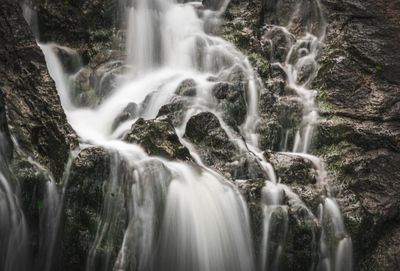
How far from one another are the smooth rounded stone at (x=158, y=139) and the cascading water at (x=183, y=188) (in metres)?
0.16

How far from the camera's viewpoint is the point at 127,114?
10.4m

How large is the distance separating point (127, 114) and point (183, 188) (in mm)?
3147

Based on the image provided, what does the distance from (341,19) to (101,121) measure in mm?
7115

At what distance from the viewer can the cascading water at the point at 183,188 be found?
717 centimetres

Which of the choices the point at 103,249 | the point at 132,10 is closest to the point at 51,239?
the point at 103,249

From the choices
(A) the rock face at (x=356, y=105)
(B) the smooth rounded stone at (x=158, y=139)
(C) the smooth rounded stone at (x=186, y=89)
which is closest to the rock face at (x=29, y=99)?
(B) the smooth rounded stone at (x=158, y=139)

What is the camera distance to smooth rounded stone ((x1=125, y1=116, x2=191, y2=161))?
27.4 feet

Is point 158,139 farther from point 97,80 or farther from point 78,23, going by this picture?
point 78,23

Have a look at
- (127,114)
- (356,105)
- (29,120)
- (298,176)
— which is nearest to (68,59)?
(127,114)

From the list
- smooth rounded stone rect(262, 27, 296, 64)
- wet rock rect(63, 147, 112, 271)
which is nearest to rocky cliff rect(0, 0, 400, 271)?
wet rock rect(63, 147, 112, 271)

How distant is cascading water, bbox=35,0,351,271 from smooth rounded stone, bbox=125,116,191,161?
0.16 m

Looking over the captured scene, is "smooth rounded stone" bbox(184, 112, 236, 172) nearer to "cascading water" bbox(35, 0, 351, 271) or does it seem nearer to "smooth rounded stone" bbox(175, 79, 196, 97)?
"cascading water" bbox(35, 0, 351, 271)

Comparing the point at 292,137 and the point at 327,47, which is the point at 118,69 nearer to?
the point at 292,137

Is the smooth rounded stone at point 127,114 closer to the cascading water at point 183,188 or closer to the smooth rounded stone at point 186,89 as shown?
the cascading water at point 183,188
